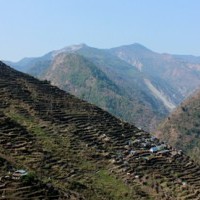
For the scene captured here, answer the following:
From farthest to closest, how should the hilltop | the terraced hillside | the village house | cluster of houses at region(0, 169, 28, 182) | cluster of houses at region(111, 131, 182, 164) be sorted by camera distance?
the hilltop → cluster of houses at region(111, 131, 182, 164) → the terraced hillside → the village house → cluster of houses at region(0, 169, 28, 182)

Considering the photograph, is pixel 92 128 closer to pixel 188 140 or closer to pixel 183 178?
pixel 183 178

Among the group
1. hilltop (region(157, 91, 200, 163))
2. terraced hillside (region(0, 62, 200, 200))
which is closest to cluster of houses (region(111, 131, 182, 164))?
terraced hillside (region(0, 62, 200, 200))

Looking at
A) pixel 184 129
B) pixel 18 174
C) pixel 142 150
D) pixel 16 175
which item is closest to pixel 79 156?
pixel 142 150

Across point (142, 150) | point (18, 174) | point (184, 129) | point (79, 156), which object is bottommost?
point (184, 129)

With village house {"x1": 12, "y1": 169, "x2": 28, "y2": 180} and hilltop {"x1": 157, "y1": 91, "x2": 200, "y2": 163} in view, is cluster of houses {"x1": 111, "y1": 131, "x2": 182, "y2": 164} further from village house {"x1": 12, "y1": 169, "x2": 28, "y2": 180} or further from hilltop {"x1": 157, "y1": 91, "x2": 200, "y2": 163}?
hilltop {"x1": 157, "y1": 91, "x2": 200, "y2": 163}

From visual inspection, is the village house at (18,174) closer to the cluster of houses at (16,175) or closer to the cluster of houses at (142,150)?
the cluster of houses at (16,175)

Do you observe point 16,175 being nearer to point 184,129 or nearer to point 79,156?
point 79,156
